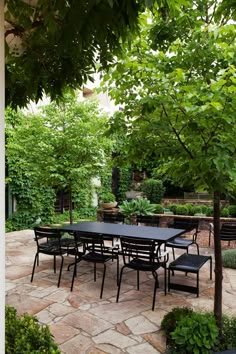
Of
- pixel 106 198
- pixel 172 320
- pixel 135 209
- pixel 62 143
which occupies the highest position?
pixel 62 143

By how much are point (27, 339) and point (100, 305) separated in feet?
6.96

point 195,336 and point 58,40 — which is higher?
point 58,40

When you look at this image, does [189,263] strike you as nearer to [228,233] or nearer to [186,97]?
[228,233]

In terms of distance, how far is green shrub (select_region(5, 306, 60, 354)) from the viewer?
85.7 inches

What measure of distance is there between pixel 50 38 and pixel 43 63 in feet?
0.83

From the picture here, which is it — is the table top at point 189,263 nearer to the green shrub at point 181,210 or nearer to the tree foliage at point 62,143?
the tree foliage at point 62,143

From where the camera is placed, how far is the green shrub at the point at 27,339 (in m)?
2.18

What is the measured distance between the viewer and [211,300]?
4445mm

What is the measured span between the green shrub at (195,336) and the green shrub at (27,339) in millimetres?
1300

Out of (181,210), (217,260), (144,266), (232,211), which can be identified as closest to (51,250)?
(144,266)

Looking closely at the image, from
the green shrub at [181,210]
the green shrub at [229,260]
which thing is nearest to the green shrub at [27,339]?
the green shrub at [229,260]

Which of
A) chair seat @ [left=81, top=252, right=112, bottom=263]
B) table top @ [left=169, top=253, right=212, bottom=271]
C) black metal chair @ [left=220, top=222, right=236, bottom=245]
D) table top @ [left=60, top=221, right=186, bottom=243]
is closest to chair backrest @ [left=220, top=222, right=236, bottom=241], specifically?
black metal chair @ [left=220, top=222, right=236, bottom=245]

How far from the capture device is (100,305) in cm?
426

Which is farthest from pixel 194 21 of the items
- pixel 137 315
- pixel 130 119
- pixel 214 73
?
pixel 137 315
